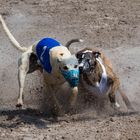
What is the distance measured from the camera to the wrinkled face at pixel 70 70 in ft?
26.0

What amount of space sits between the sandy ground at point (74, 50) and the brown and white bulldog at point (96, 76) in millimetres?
359

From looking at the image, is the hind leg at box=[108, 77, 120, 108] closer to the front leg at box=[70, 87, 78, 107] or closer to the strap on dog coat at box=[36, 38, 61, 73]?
the front leg at box=[70, 87, 78, 107]

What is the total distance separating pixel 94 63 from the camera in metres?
8.34

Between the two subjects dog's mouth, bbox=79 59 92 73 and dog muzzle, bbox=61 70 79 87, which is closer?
dog muzzle, bbox=61 70 79 87

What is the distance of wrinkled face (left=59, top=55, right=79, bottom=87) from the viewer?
26.0ft

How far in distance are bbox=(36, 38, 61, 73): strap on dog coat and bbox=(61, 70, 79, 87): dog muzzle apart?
0.40 metres

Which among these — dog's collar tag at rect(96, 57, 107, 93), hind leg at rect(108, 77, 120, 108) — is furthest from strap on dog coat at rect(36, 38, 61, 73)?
hind leg at rect(108, 77, 120, 108)

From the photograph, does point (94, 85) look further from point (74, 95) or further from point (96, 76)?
point (74, 95)

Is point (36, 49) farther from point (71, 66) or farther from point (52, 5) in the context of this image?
point (52, 5)

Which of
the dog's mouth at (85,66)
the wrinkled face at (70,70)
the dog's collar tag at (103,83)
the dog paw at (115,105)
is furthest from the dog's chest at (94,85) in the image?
the wrinkled face at (70,70)

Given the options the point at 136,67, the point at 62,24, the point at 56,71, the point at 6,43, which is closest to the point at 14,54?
the point at 6,43

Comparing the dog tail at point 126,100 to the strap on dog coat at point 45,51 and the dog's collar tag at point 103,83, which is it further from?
the strap on dog coat at point 45,51

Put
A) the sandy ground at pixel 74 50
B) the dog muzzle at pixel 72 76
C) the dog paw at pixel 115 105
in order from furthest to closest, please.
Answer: the dog paw at pixel 115 105 → the dog muzzle at pixel 72 76 → the sandy ground at pixel 74 50

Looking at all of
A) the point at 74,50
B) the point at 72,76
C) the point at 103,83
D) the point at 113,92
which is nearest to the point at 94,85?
the point at 103,83
